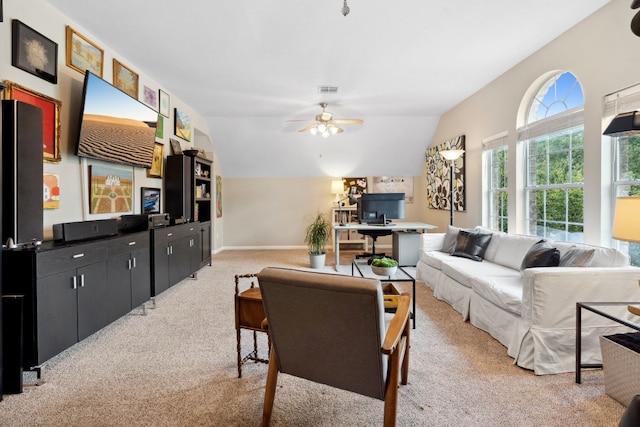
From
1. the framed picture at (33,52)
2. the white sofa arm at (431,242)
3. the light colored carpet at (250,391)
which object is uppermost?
the framed picture at (33,52)

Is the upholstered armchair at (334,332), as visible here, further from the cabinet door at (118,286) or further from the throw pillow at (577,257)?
the cabinet door at (118,286)

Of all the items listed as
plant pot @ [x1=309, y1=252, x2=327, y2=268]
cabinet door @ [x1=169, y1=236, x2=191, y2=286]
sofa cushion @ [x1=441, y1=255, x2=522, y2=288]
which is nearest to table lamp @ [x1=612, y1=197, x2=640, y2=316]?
sofa cushion @ [x1=441, y1=255, x2=522, y2=288]

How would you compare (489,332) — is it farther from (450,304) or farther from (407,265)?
(407,265)

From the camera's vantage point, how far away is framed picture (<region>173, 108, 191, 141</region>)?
17.5 feet

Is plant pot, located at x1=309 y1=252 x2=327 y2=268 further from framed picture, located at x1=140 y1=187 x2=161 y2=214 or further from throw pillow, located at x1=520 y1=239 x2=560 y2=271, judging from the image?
throw pillow, located at x1=520 y1=239 x2=560 y2=271

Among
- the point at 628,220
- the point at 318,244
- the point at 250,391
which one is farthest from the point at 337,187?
the point at 628,220

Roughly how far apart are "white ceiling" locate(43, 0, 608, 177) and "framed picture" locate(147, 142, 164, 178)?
0.90 m

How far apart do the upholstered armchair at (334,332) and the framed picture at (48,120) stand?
94.5 inches

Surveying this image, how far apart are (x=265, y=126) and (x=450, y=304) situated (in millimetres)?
4833

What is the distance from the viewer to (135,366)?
2.42 metres

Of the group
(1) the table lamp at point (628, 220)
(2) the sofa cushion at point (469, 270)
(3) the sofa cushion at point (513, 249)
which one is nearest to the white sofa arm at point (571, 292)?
(1) the table lamp at point (628, 220)

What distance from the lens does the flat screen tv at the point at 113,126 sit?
3.08 meters

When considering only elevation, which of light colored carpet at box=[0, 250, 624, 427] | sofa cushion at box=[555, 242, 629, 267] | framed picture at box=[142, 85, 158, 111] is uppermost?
framed picture at box=[142, 85, 158, 111]

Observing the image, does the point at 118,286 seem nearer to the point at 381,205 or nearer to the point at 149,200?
the point at 149,200
